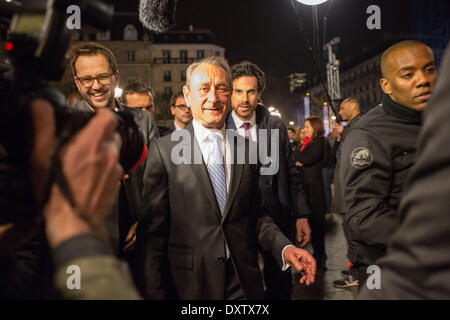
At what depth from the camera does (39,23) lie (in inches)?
34.9

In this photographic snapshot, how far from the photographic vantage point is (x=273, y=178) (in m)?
3.68

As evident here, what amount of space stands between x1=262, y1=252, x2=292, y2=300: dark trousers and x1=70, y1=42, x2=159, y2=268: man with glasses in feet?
5.12

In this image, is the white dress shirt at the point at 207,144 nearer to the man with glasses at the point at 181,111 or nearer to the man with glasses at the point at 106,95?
the man with glasses at the point at 106,95

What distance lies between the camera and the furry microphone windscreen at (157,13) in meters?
1.74

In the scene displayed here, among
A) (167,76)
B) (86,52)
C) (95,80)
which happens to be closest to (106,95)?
(95,80)

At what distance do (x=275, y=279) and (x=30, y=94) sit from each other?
3.22 metres

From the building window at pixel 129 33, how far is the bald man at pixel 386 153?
51.7 meters

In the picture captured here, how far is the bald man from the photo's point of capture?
2.21 meters

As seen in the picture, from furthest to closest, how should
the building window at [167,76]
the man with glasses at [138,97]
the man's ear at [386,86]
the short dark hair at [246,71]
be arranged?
the building window at [167,76] → the man with glasses at [138,97] → the short dark hair at [246,71] → the man's ear at [386,86]

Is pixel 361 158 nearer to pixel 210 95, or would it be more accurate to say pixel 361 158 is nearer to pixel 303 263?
pixel 303 263

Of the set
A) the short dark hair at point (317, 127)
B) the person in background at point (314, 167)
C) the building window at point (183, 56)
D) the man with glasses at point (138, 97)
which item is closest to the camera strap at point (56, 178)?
the man with glasses at point (138, 97)

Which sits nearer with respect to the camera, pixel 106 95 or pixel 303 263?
pixel 303 263

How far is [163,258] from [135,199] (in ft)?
2.10
